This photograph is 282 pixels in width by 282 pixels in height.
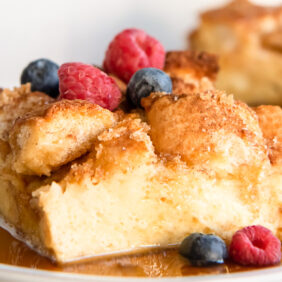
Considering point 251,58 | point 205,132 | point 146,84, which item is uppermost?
point 146,84

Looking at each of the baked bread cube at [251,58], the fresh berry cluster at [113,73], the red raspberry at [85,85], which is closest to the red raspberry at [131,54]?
the fresh berry cluster at [113,73]

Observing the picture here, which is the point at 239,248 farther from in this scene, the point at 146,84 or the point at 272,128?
the point at 146,84

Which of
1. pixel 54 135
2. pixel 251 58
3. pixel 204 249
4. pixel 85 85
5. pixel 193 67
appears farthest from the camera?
pixel 251 58

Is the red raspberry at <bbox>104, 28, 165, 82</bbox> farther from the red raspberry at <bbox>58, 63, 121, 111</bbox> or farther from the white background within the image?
the white background

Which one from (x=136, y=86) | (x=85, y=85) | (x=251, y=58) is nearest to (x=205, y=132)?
(x=136, y=86)

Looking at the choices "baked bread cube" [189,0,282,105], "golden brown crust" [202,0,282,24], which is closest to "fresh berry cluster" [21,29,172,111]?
"baked bread cube" [189,0,282,105]

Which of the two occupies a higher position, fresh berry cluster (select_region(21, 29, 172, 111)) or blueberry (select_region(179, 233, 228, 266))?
fresh berry cluster (select_region(21, 29, 172, 111))

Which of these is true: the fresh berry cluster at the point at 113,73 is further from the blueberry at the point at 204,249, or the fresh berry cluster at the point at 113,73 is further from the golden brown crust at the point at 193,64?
the blueberry at the point at 204,249
